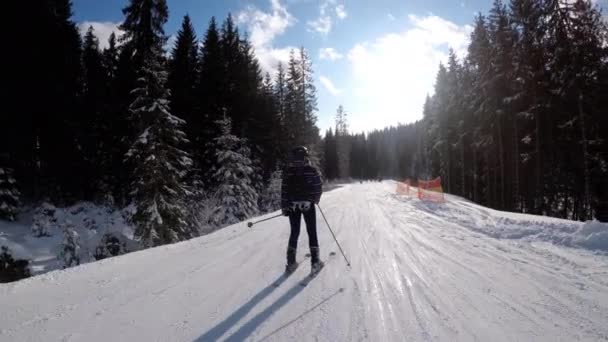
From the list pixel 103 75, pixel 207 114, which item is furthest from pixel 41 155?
pixel 207 114

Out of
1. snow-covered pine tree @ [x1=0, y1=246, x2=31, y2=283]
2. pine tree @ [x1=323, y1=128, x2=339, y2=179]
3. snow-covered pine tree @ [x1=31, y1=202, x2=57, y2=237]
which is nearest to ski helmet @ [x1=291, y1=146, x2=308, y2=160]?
snow-covered pine tree @ [x1=0, y1=246, x2=31, y2=283]

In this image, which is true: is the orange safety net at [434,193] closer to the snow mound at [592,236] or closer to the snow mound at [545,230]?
the snow mound at [545,230]

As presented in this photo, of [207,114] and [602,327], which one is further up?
[207,114]

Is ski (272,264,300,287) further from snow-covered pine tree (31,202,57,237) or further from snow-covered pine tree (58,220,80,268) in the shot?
snow-covered pine tree (31,202,57,237)

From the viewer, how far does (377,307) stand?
406cm

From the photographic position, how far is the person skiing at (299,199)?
5.63m

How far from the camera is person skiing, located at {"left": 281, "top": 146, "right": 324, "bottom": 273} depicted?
5629 mm

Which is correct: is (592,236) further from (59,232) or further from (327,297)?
(59,232)

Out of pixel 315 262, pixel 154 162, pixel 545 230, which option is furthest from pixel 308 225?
pixel 154 162

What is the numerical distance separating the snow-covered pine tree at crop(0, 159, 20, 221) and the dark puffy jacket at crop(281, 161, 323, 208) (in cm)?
1723

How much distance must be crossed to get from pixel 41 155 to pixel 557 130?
118ft

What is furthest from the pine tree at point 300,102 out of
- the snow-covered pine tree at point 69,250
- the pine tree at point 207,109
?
the snow-covered pine tree at point 69,250

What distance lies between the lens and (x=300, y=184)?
A: 5.66m

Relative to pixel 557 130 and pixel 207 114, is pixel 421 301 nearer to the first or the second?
pixel 207 114
